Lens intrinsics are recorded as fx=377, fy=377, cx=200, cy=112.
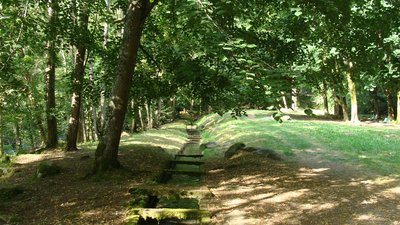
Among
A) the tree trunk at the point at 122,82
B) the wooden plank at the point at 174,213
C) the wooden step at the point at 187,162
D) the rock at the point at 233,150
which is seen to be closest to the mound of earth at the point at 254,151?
the rock at the point at 233,150

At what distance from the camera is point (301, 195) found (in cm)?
1023

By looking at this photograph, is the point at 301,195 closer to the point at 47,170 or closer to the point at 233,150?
the point at 233,150

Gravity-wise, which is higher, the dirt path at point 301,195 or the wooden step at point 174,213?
the wooden step at point 174,213

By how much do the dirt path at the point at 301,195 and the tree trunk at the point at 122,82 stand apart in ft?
11.4

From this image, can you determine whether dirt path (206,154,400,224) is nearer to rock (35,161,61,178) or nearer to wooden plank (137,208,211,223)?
wooden plank (137,208,211,223)

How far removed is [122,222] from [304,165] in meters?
9.47

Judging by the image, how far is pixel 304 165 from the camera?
1513 centimetres

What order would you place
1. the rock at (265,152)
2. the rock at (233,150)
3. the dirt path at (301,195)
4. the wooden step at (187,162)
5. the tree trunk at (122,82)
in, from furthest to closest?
the rock at (233,150), the rock at (265,152), the wooden step at (187,162), the tree trunk at (122,82), the dirt path at (301,195)

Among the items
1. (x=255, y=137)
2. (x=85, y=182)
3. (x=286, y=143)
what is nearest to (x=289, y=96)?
(x=85, y=182)

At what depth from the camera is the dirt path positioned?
27.6ft

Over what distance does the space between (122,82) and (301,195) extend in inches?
260

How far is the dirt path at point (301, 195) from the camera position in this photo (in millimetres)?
8406

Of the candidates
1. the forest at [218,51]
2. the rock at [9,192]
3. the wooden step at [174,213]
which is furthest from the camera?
the rock at [9,192]

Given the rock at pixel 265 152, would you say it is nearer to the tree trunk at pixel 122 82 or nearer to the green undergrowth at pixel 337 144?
the green undergrowth at pixel 337 144
